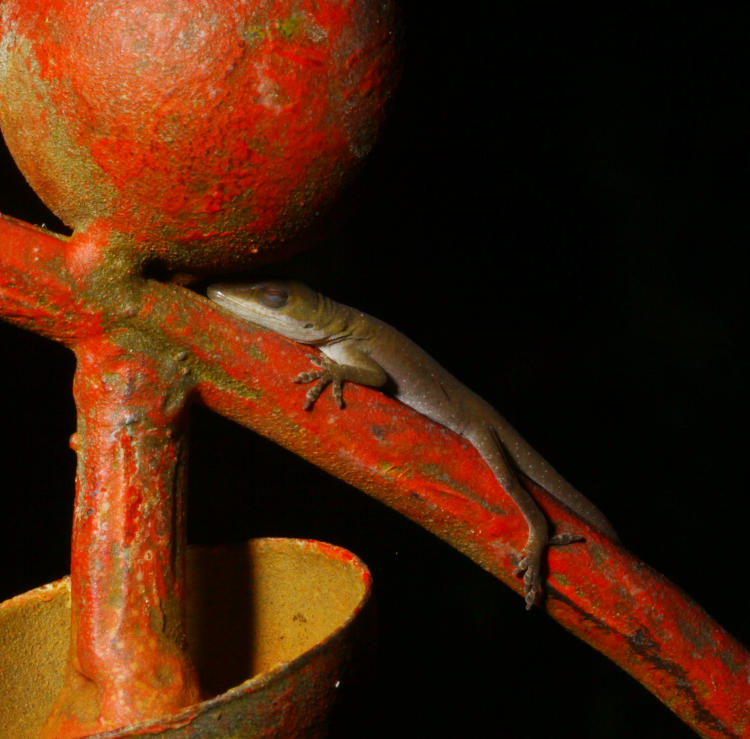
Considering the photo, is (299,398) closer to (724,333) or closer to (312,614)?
(312,614)

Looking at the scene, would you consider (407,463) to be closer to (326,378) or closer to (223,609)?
(326,378)

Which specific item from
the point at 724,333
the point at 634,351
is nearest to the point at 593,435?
the point at 634,351

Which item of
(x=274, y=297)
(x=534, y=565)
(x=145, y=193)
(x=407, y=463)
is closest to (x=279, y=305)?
(x=274, y=297)

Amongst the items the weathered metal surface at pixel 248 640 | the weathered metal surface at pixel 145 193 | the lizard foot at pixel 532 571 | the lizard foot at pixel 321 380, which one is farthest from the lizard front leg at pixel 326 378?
the lizard foot at pixel 532 571

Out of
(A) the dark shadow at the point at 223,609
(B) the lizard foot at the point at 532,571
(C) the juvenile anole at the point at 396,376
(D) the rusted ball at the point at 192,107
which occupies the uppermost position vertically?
(D) the rusted ball at the point at 192,107

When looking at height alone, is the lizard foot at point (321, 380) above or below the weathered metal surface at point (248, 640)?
above

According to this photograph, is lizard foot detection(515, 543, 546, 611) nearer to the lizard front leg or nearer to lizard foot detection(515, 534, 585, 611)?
lizard foot detection(515, 534, 585, 611)

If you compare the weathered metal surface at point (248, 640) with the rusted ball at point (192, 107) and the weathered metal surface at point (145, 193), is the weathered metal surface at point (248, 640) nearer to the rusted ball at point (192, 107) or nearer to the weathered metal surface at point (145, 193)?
the weathered metal surface at point (145, 193)
